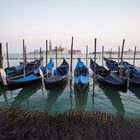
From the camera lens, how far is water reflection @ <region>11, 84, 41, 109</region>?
9.31 metres

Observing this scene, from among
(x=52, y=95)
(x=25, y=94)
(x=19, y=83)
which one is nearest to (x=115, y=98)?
(x=52, y=95)

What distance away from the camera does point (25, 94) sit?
10922mm

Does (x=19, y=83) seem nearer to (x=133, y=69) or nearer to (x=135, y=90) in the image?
(x=135, y=90)

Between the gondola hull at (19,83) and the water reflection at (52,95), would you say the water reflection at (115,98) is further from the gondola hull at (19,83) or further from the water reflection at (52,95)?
the gondola hull at (19,83)

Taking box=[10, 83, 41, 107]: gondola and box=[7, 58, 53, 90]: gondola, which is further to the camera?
box=[7, 58, 53, 90]: gondola

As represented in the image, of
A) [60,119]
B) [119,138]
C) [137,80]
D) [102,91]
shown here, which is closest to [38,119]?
[60,119]

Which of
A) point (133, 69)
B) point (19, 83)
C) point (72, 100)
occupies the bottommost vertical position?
point (72, 100)

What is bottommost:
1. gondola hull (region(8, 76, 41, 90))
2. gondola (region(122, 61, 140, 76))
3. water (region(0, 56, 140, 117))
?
water (region(0, 56, 140, 117))

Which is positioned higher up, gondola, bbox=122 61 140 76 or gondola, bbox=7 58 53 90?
gondola, bbox=122 61 140 76

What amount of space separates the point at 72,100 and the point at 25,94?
3462 mm

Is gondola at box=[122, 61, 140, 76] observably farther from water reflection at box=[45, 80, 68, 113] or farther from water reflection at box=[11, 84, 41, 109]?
water reflection at box=[11, 84, 41, 109]

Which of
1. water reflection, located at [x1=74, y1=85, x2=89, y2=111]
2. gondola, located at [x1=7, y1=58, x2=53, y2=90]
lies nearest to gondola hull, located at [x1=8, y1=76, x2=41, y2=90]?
gondola, located at [x1=7, y1=58, x2=53, y2=90]

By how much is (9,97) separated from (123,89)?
7.41 m

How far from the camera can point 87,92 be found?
11414 mm
